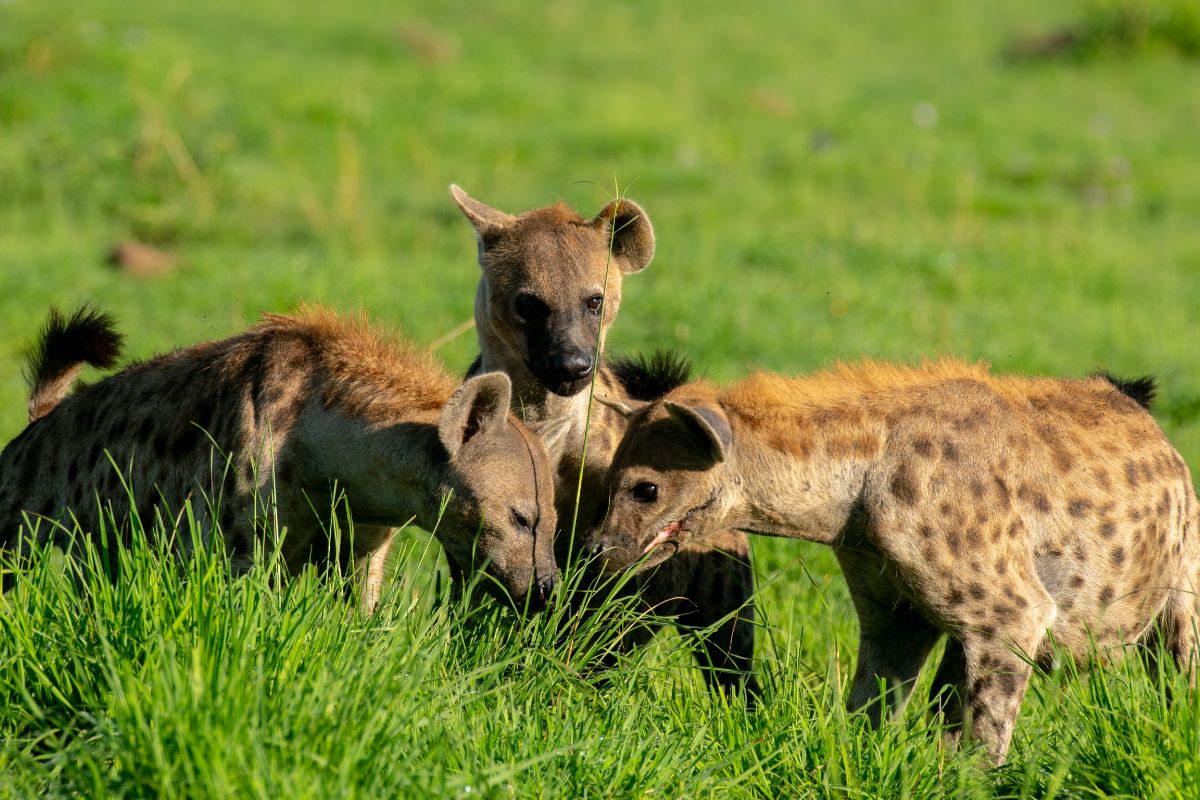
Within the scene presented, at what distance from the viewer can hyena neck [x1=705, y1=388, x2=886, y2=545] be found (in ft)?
14.2

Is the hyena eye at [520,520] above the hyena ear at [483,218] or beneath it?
beneath

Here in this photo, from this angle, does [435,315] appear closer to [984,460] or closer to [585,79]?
[984,460]

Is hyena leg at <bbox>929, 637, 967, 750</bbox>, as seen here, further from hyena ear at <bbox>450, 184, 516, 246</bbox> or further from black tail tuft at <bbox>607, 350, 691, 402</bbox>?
hyena ear at <bbox>450, 184, 516, 246</bbox>

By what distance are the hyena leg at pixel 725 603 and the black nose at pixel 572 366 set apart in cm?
78

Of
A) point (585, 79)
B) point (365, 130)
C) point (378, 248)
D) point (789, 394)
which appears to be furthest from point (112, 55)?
point (789, 394)

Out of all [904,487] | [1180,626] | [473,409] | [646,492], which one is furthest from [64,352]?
[1180,626]

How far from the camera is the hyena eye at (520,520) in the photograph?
4172 millimetres

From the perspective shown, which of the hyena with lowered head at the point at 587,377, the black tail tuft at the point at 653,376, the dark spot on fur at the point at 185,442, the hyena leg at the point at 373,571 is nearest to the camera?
the hyena leg at the point at 373,571

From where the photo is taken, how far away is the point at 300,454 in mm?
4375

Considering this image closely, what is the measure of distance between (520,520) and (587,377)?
26.6 inches

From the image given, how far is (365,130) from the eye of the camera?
496 inches

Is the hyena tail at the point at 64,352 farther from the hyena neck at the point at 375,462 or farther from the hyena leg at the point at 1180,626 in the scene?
the hyena leg at the point at 1180,626

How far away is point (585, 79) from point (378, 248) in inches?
247

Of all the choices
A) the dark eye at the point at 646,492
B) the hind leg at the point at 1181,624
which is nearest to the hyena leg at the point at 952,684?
the hind leg at the point at 1181,624
